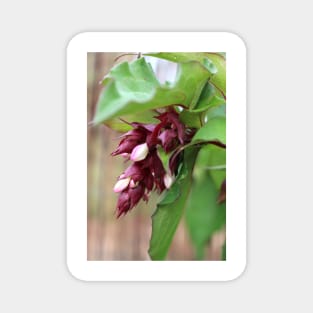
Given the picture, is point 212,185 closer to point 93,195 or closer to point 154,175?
point 154,175

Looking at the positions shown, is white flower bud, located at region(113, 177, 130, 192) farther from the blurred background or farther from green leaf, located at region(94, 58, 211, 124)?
the blurred background

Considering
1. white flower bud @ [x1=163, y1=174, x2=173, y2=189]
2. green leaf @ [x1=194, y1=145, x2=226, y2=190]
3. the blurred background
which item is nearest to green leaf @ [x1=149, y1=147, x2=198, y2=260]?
white flower bud @ [x1=163, y1=174, x2=173, y2=189]

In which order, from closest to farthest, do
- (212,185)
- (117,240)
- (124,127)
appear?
(124,127) < (212,185) < (117,240)
